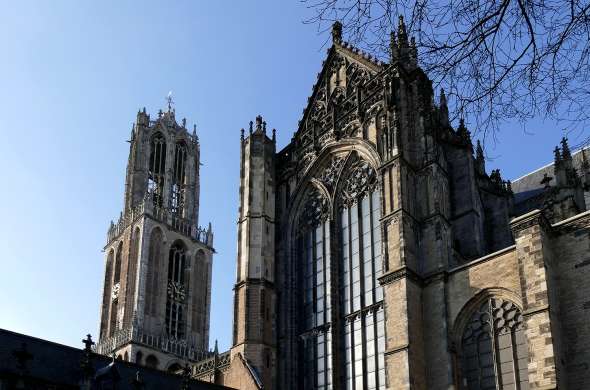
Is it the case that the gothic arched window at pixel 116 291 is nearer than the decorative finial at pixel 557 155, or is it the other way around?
the decorative finial at pixel 557 155

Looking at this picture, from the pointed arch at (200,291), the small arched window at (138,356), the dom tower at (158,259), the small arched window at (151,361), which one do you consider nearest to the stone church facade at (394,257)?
the small arched window at (138,356)

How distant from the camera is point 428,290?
76.6 feet

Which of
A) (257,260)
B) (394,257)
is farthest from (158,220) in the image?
(394,257)

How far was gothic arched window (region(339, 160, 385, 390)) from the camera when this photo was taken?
24.3 m

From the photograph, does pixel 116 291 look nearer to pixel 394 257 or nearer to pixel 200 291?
pixel 200 291

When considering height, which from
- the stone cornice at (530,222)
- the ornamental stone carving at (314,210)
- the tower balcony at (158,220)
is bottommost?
the stone cornice at (530,222)

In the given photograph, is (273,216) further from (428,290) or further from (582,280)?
(582,280)

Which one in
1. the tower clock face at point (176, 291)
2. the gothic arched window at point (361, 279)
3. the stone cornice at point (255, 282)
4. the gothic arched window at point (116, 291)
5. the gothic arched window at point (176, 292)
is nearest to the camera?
the gothic arched window at point (361, 279)

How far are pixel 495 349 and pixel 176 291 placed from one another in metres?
43.4

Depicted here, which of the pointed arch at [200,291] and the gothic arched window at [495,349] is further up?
the pointed arch at [200,291]

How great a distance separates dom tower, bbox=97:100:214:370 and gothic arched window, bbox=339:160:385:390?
3112cm

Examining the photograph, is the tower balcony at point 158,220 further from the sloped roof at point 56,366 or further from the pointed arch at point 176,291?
the sloped roof at point 56,366

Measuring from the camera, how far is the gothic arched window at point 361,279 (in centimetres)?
2431

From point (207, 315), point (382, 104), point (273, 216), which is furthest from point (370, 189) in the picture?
point (207, 315)
